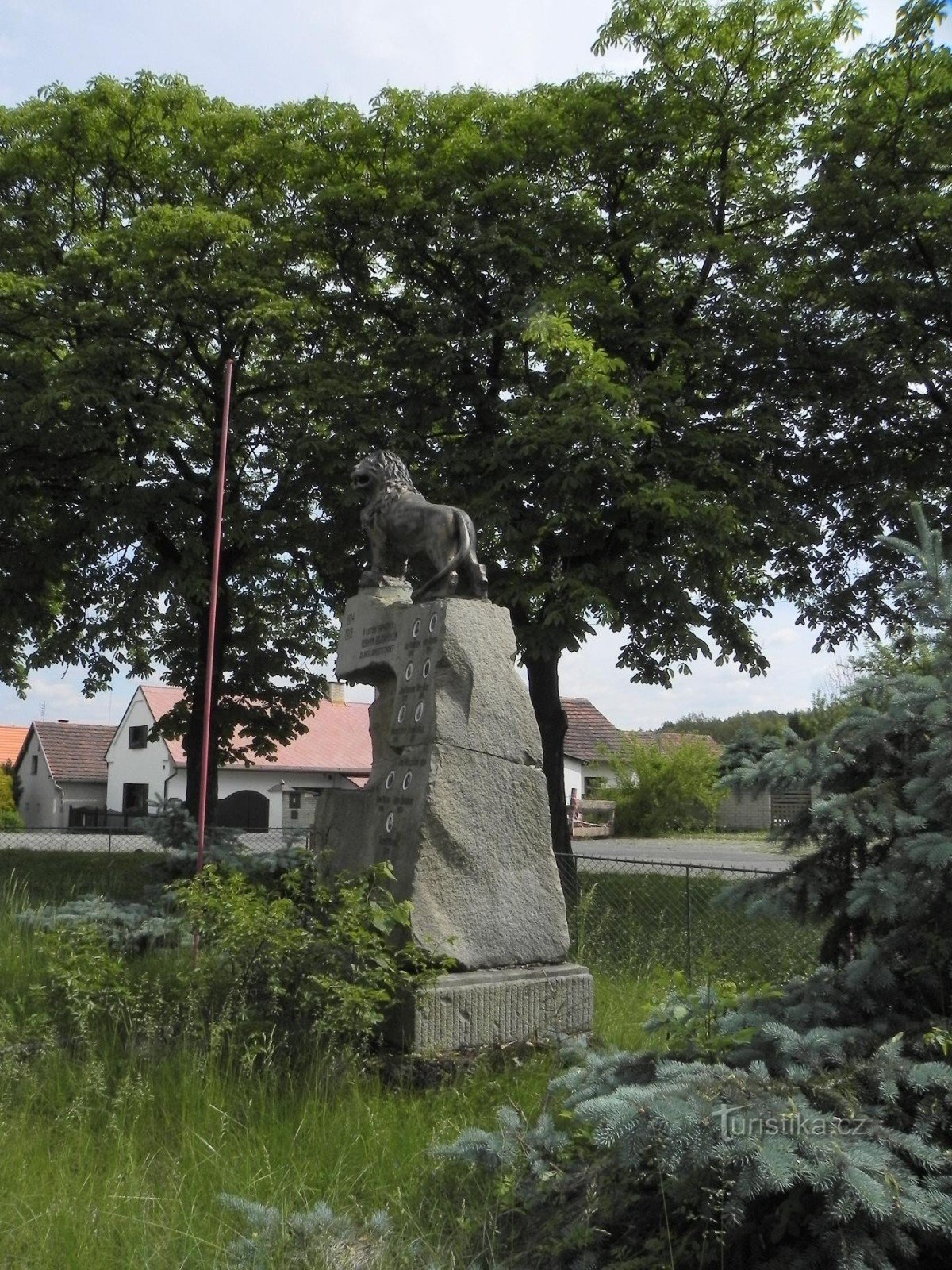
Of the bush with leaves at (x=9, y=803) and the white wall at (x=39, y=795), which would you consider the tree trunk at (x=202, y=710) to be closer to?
the bush with leaves at (x=9, y=803)

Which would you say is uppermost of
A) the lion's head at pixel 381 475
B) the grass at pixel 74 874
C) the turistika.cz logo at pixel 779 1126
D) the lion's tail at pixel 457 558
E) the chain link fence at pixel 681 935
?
the lion's head at pixel 381 475

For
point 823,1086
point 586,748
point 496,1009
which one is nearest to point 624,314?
point 496,1009

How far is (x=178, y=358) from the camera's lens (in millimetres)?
16281

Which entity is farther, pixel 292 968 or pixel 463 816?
pixel 463 816

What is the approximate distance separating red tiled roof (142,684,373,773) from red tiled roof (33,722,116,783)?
5986 millimetres

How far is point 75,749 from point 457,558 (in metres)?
50.4

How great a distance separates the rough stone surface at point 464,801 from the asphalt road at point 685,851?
13.9 metres

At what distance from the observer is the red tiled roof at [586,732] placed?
5012 centimetres

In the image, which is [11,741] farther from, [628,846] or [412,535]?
[412,535]

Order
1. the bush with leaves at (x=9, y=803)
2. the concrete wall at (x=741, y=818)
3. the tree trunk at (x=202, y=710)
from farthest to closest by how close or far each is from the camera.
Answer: the concrete wall at (x=741, y=818)
the bush with leaves at (x=9, y=803)
the tree trunk at (x=202, y=710)

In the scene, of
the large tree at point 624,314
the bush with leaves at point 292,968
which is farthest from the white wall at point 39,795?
the bush with leaves at point 292,968

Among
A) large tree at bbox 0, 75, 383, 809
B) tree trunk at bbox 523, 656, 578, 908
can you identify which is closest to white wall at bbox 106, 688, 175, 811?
large tree at bbox 0, 75, 383, 809

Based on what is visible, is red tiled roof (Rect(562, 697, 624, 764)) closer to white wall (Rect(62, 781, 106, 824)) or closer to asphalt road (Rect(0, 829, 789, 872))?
asphalt road (Rect(0, 829, 789, 872))

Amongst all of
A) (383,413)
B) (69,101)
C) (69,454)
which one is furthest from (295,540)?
(69,101)
